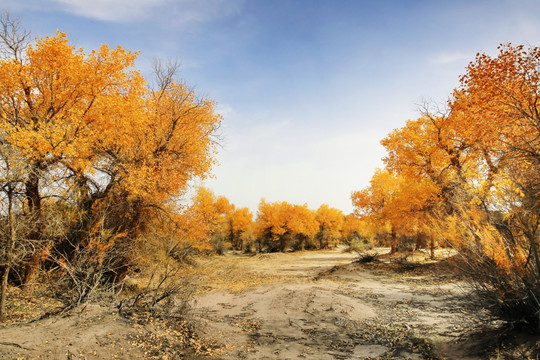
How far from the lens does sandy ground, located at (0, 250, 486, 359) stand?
229 inches

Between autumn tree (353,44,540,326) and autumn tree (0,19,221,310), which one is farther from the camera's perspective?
autumn tree (0,19,221,310)

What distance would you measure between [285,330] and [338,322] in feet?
5.72

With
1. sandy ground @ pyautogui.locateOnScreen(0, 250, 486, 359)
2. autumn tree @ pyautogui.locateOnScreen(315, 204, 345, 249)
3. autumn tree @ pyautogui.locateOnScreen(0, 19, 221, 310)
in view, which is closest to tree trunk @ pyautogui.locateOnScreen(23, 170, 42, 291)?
autumn tree @ pyautogui.locateOnScreen(0, 19, 221, 310)

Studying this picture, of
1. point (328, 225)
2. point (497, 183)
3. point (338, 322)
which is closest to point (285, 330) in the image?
point (338, 322)

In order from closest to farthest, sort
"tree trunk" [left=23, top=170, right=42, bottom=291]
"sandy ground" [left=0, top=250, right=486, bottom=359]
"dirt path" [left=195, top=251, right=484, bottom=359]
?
"sandy ground" [left=0, top=250, right=486, bottom=359], "dirt path" [left=195, top=251, right=484, bottom=359], "tree trunk" [left=23, top=170, right=42, bottom=291]

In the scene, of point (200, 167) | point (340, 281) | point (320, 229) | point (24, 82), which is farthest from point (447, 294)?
point (320, 229)

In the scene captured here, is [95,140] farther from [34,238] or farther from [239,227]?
[239,227]

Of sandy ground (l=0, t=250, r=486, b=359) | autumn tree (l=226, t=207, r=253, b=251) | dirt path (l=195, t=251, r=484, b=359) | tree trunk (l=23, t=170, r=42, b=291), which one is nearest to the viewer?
sandy ground (l=0, t=250, r=486, b=359)

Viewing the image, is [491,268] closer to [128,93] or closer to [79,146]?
[79,146]

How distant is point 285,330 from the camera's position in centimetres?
879

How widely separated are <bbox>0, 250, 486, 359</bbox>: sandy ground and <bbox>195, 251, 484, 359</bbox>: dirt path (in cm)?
2

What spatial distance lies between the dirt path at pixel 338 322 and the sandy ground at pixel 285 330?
2 cm

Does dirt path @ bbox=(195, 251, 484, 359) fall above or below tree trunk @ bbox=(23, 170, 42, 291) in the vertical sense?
below

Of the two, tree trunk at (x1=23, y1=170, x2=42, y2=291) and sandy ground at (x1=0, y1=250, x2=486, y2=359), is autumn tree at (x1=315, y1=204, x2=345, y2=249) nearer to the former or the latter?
sandy ground at (x1=0, y1=250, x2=486, y2=359)
